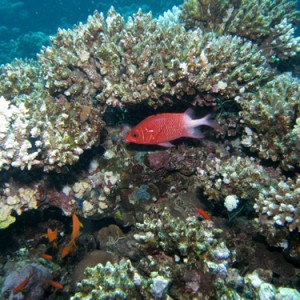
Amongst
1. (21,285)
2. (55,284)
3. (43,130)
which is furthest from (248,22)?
(21,285)

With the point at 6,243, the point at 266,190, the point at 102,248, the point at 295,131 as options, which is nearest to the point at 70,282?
the point at 102,248

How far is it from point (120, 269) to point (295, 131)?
312 cm

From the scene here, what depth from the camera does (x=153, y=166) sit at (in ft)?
14.4

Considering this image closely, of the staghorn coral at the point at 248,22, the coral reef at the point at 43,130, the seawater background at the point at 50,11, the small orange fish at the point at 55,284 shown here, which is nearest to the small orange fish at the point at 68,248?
the small orange fish at the point at 55,284

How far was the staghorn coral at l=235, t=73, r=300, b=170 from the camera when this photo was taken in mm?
3660

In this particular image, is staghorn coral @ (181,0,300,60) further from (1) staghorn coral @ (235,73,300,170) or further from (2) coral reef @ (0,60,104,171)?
(2) coral reef @ (0,60,104,171)

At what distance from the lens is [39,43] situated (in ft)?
71.6

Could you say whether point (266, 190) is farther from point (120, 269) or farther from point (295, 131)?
point (120, 269)

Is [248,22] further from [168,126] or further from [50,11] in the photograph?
[50,11]

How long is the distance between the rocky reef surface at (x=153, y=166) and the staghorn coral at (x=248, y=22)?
48 millimetres

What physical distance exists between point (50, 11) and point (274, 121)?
115ft

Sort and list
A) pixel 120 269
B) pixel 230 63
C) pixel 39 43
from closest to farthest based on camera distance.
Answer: pixel 120 269 → pixel 230 63 → pixel 39 43

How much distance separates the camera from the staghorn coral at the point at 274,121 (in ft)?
12.0

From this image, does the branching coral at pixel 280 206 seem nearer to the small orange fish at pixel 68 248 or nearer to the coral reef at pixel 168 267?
the coral reef at pixel 168 267
